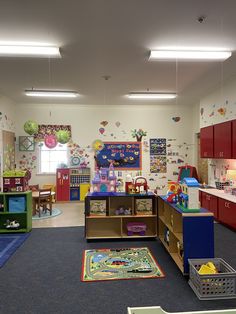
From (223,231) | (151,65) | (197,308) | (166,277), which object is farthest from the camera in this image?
(223,231)

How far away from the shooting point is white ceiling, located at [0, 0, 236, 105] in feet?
9.95

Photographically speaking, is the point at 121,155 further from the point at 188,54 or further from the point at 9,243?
the point at 188,54

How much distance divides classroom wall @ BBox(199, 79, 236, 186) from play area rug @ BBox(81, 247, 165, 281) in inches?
138

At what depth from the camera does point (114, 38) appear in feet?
12.5

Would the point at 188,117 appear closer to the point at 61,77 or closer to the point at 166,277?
the point at 61,77

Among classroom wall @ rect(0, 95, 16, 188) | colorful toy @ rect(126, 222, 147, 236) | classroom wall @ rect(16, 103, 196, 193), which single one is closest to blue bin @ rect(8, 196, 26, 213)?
classroom wall @ rect(0, 95, 16, 188)

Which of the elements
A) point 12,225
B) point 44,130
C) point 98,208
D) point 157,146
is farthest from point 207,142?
point 44,130

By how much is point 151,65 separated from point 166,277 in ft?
12.1

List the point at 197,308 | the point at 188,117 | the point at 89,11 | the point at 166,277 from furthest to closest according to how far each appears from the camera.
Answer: the point at 188,117
the point at 166,277
the point at 89,11
the point at 197,308

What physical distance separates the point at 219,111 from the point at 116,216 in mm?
3885

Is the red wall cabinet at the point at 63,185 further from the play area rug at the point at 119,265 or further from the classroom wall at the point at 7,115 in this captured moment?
the play area rug at the point at 119,265

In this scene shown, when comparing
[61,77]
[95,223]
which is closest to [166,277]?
[95,223]

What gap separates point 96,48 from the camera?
4.18 metres

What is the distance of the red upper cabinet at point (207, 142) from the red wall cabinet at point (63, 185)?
4.37m
